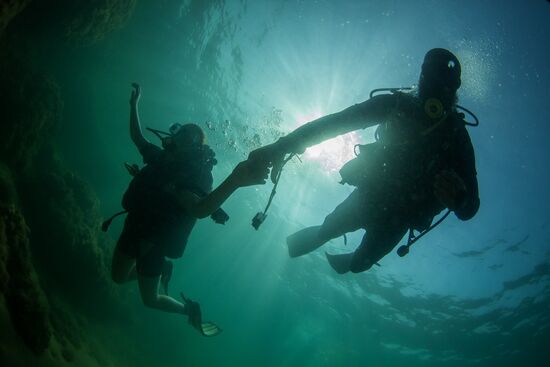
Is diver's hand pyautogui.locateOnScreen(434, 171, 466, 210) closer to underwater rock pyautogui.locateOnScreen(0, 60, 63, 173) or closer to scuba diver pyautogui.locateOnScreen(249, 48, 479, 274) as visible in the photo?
scuba diver pyautogui.locateOnScreen(249, 48, 479, 274)

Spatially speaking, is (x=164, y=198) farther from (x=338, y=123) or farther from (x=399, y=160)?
(x=399, y=160)

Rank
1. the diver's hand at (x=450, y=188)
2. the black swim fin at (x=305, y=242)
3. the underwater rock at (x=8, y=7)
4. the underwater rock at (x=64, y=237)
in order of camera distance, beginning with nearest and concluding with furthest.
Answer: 1. the diver's hand at (x=450, y=188)
2. the underwater rock at (x=8, y=7)
3. the black swim fin at (x=305, y=242)
4. the underwater rock at (x=64, y=237)

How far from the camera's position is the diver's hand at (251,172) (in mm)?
2891

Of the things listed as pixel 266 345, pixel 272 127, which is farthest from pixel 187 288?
pixel 272 127

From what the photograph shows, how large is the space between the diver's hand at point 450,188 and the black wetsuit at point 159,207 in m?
2.72

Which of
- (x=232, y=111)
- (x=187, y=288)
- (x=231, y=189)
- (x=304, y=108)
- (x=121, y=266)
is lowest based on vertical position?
(x=121, y=266)

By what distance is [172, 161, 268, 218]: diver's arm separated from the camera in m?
2.90

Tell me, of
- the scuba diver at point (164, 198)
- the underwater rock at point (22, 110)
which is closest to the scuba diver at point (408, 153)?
the scuba diver at point (164, 198)

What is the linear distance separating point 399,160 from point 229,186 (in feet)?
6.09

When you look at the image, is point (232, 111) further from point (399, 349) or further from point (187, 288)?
point (187, 288)

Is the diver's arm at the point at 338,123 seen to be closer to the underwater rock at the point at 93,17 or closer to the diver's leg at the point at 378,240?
the diver's leg at the point at 378,240

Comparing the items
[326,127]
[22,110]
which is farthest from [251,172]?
[22,110]

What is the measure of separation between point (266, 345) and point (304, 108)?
67343mm

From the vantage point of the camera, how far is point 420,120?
326 centimetres
